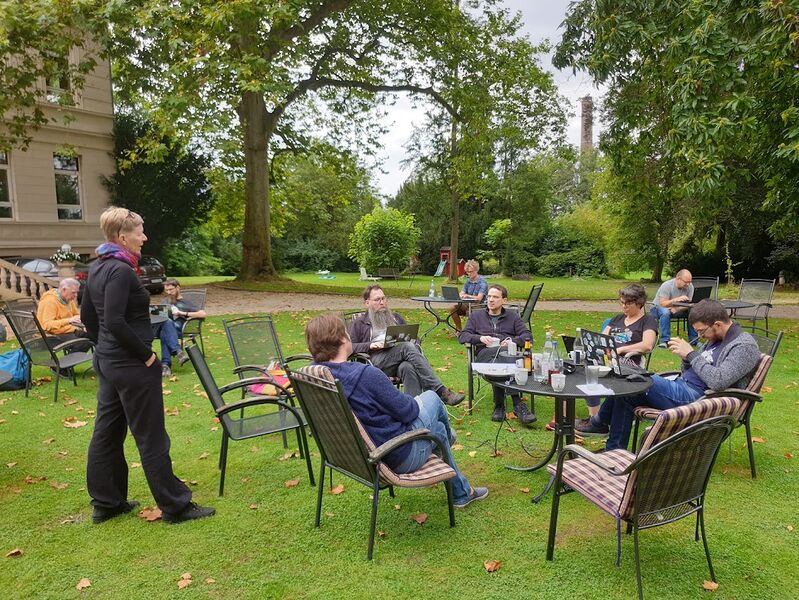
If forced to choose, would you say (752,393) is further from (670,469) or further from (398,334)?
(398,334)

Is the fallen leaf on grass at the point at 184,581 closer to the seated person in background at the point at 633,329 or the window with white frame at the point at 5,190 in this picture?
the seated person in background at the point at 633,329

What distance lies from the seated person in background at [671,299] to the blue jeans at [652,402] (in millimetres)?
5250

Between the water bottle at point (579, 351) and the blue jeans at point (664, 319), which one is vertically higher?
the water bottle at point (579, 351)

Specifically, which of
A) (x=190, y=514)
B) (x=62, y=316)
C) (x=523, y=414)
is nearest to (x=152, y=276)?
(x=62, y=316)

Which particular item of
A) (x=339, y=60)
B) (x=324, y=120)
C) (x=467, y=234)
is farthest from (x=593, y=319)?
(x=467, y=234)

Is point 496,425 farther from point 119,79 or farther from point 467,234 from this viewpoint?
point 467,234

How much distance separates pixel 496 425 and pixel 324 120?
18.2 metres

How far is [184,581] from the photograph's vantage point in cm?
309

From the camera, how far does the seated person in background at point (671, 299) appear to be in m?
9.30

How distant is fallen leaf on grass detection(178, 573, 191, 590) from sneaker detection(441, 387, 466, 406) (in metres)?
3.23

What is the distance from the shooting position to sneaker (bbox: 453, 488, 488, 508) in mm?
3857

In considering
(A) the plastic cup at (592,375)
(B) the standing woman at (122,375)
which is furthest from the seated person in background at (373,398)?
(A) the plastic cup at (592,375)

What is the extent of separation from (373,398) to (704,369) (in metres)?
2.53

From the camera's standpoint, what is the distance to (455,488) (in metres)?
3.86
